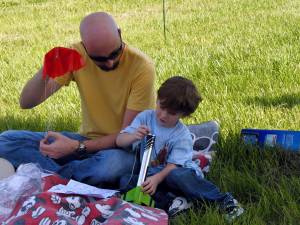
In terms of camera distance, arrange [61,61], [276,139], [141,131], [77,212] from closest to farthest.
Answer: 1. [77,212]
2. [141,131]
3. [61,61]
4. [276,139]

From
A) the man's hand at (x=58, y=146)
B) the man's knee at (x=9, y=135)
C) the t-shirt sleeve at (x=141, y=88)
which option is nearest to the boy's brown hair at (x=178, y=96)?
the t-shirt sleeve at (x=141, y=88)

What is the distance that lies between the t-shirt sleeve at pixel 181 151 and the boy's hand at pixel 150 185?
194mm

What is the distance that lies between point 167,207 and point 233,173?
1.69 feet

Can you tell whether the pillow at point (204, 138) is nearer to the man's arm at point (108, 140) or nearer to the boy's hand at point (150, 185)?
the man's arm at point (108, 140)

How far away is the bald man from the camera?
3.43m

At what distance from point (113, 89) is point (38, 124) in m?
1.30

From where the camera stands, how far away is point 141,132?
10.5 ft

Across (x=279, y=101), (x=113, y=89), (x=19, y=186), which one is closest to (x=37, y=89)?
(x=113, y=89)

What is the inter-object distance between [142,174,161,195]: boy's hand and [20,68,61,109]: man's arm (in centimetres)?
90

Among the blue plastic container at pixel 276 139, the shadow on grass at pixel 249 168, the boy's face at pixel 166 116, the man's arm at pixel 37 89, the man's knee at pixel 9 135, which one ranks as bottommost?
the shadow on grass at pixel 249 168

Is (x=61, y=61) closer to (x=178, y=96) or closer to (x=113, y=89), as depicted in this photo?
(x=113, y=89)

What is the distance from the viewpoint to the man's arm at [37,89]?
355 cm

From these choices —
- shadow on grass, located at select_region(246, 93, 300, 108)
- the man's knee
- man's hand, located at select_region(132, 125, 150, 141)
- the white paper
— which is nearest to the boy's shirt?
man's hand, located at select_region(132, 125, 150, 141)

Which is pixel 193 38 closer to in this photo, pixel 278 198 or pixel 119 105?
pixel 119 105
